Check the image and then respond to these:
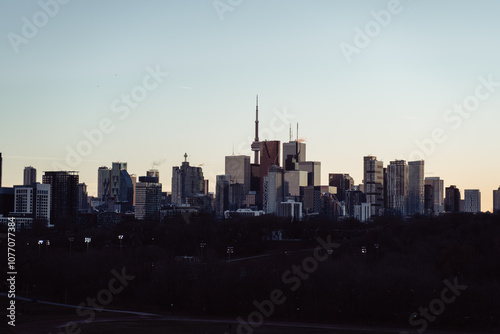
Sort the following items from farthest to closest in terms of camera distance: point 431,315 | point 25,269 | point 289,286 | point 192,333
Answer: point 25,269
point 289,286
point 431,315
point 192,333

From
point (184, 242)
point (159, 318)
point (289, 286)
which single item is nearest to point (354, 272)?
point (289, 286)

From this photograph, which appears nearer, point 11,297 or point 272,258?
point 11,297

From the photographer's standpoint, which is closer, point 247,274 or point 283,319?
point 283,319

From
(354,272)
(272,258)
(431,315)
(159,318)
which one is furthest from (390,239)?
(159,318)

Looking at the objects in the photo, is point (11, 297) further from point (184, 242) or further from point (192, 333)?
point (184, 242)

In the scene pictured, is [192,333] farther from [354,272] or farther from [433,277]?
[433,277]

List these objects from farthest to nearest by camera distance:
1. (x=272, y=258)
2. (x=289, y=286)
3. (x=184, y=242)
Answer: (x=184, y=242) < (x=272, y=258) < (x=289, y=286)

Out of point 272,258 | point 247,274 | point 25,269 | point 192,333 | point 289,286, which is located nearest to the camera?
point 192,333

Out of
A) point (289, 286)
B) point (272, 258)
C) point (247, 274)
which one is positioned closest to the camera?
point (289, 286)

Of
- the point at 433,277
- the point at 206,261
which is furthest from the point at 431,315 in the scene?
the point at 206,261
